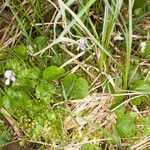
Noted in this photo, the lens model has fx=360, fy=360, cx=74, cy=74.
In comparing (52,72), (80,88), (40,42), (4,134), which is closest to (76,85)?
(80,88)

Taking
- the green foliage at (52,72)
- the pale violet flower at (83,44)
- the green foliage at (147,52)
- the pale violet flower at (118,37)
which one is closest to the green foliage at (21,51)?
the green foliage at (52,72)

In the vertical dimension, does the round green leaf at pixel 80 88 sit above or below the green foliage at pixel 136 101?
above

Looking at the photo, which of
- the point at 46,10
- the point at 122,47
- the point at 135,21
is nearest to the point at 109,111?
the point at 122,47

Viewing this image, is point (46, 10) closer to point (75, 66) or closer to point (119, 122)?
point (75, 66)

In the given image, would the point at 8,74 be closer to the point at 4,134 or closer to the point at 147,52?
the point at 4,134

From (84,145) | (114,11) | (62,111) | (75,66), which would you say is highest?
(114,11)

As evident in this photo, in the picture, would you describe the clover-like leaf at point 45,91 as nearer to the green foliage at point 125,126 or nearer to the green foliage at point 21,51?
the green foliage at point 21,51

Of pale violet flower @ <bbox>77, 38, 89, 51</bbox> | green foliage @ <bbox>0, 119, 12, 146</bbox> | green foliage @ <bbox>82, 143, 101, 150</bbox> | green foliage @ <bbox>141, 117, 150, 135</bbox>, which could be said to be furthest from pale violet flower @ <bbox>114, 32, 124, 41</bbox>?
green foliage @ <bbox>0, 119, 12, 146</bbox>
